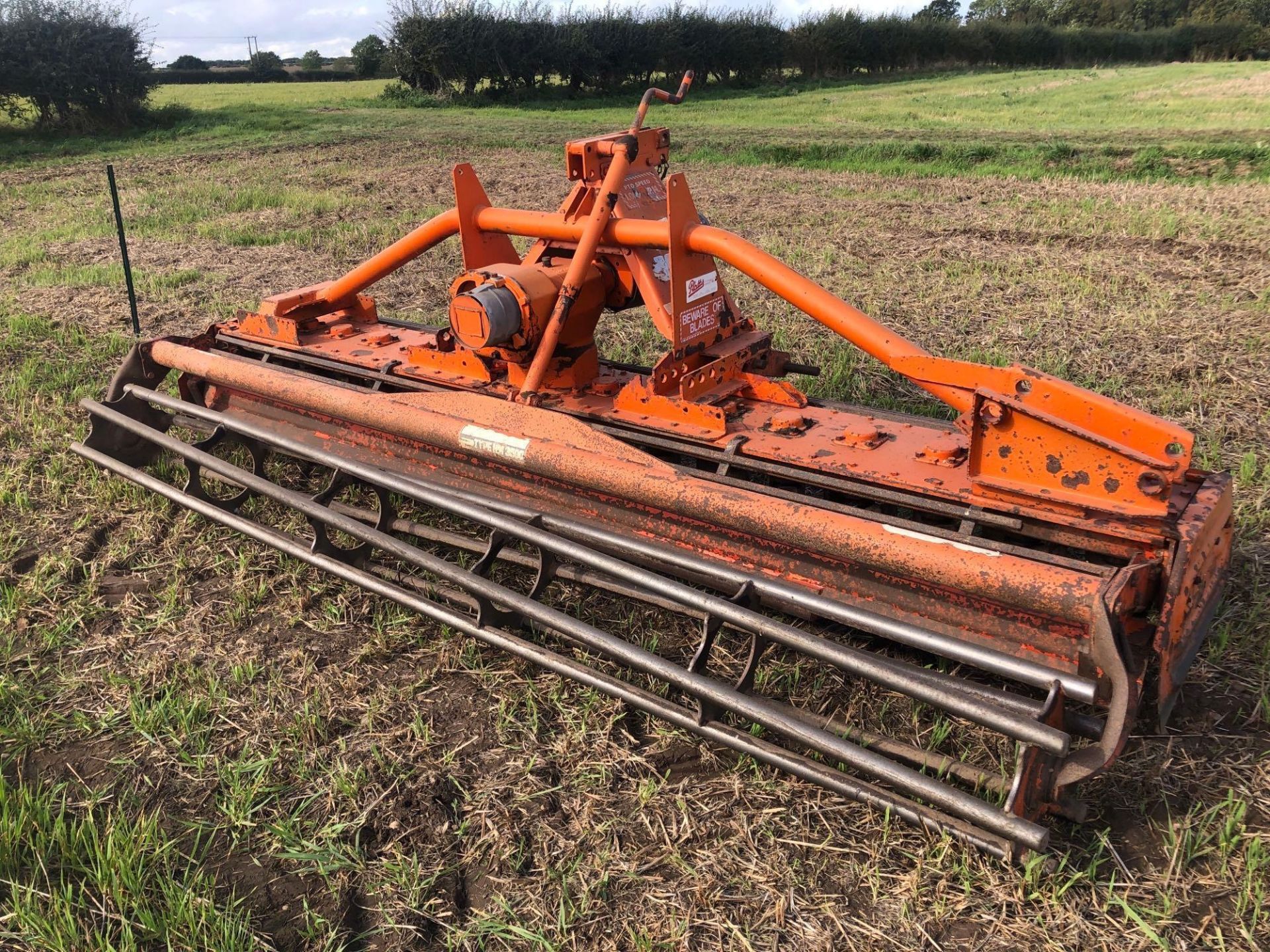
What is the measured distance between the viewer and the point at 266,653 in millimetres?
3680

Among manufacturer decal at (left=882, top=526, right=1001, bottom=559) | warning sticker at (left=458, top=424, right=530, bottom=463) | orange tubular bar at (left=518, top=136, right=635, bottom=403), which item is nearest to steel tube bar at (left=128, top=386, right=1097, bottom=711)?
warning sticker at (left=458, top=424, right=530, bottom=463)

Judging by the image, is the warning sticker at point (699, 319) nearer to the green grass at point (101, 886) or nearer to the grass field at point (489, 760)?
the grass field at point (489, 760)

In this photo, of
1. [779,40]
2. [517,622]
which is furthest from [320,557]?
[779,40]

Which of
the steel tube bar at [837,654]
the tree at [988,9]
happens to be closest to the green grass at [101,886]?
the steel tube bar at [837,654]

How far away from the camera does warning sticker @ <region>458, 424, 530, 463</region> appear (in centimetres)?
383

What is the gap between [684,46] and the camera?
33.3 m

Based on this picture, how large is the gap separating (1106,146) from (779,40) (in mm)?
26808

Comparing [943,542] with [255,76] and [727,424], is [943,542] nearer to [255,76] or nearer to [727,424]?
[727,424]

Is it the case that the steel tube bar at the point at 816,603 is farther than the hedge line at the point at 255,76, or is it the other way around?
the hedge line at the point at 255,76

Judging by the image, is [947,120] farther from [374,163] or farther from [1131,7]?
[1131,7]

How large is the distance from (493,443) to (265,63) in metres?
62.9

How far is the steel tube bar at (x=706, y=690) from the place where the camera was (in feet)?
7.56

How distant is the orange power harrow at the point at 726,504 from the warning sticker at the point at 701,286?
0.01 metres

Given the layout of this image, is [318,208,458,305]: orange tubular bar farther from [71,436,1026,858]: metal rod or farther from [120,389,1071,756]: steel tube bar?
[120,389,1071,756]: steel tube bar
